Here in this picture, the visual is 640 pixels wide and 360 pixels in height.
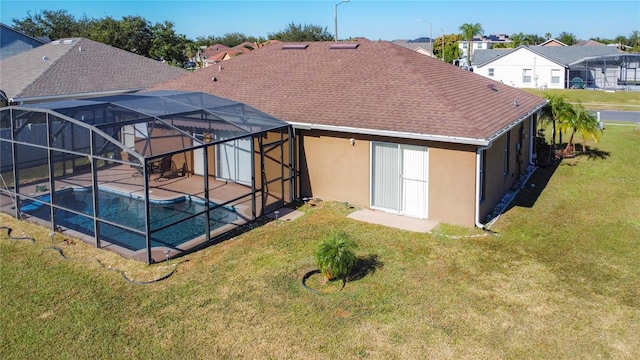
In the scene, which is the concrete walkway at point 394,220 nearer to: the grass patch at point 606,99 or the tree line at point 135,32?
the grass patch at point 606,99

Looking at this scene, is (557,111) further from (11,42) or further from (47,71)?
(11,42)

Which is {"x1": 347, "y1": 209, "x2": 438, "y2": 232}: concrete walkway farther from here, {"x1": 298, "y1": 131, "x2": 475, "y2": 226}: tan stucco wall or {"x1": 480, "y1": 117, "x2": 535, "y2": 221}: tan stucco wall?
{"x1": 480, "y1": 117, "x2": 535, "y2": 221}: tan stucco wall

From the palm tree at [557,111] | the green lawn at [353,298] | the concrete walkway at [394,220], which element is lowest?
the green lawn at [353,298]

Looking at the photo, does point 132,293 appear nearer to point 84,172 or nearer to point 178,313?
point 178,313

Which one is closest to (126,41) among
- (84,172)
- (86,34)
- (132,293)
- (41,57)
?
(86,34)

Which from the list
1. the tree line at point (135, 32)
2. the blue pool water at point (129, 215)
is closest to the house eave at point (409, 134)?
the blue pool water at point (129, 215)

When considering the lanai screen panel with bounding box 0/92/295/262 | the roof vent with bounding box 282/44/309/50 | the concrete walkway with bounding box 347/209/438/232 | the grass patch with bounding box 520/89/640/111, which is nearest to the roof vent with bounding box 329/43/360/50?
the roof vent with bounding box 282/44/309/50

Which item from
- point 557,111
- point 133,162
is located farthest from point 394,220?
point 557,111
